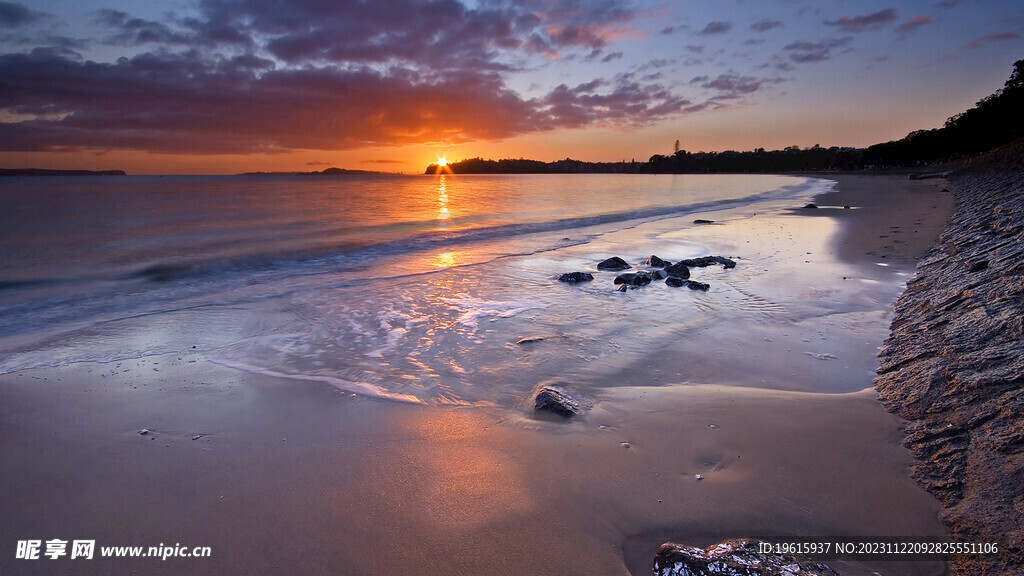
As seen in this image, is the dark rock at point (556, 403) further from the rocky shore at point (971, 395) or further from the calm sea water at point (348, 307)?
the rocky shore at point (971, 395)

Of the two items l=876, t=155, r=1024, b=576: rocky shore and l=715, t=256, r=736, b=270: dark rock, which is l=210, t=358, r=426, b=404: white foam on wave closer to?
l=876, t=155, r=1024, b=576: rocky shore

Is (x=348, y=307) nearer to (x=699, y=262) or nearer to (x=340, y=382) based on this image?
(x=340, y=382)

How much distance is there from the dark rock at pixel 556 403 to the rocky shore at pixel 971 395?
2.46 m

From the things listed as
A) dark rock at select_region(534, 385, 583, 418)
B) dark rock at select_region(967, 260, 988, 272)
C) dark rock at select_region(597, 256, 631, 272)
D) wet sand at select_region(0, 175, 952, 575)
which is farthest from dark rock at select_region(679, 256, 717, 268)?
dark rock at select_region(534, 385, 583, 418)

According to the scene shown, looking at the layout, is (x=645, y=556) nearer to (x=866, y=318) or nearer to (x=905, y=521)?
(x=905, y=521)

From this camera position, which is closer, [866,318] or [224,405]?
[224,405]

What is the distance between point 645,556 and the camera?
8.04ft

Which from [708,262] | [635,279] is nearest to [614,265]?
[635,279]

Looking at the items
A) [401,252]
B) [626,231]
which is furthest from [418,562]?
[626,231]

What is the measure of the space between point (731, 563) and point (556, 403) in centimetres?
216

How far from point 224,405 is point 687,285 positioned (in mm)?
7968

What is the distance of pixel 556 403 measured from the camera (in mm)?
4113

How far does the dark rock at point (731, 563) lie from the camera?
2027mm

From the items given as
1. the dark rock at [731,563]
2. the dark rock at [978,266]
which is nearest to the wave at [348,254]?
the dark rock at [731,563]
